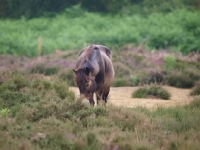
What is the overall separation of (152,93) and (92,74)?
6.38 meters

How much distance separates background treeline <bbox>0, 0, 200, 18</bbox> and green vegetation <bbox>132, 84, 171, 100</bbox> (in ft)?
81.2

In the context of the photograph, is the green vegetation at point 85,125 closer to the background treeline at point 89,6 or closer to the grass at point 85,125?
the grass at point 85,125

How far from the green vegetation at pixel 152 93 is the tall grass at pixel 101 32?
475 inches

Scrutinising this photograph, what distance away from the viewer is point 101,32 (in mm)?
35250

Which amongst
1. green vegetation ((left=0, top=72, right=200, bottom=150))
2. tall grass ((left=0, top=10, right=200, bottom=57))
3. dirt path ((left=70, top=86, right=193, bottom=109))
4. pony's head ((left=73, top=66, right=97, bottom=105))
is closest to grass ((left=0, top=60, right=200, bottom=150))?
green vegetation ((left=0, top=72, right=200, bottom=150))

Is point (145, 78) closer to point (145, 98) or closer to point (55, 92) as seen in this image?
point (145, 98)

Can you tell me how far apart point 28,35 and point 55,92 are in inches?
845

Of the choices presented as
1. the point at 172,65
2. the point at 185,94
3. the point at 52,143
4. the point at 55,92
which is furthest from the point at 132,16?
the point at 52,143

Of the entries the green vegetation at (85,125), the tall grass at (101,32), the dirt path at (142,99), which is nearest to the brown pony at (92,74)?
the green vegetation at (85,125)

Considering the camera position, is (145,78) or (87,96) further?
(145,78)

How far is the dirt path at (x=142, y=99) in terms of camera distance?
16.5 meters

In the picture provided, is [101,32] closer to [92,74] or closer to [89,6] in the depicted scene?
[89,6]

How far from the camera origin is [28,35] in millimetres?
35469

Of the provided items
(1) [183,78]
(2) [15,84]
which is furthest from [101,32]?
(2) [15,84]
